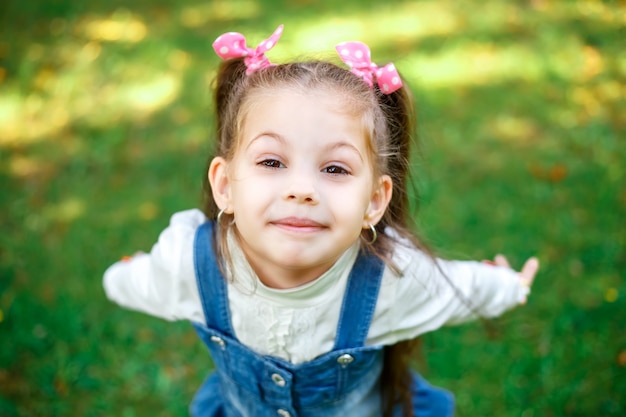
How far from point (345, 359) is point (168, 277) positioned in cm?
53

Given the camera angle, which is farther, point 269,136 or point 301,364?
point 301,364

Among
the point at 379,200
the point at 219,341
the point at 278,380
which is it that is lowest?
the point at 278,380

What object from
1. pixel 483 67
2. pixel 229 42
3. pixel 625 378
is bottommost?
pixel 625 378

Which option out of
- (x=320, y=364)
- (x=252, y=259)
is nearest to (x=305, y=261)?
(x=252, y=259)

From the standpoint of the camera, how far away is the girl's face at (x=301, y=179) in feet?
4.98

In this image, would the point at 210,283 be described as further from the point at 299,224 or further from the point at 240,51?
the point at 240,51

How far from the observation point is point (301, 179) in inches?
59.2

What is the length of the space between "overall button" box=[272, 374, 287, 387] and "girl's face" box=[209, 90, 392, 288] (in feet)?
1.38

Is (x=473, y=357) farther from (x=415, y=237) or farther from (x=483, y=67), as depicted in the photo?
(x=483, y=67)

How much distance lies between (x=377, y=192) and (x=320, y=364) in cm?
48

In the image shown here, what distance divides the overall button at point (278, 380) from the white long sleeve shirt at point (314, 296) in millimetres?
55

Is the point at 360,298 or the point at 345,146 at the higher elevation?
the point at 345,146

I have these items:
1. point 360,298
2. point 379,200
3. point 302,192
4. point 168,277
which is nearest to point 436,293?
point 360,298

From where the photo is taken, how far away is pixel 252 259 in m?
1.76
